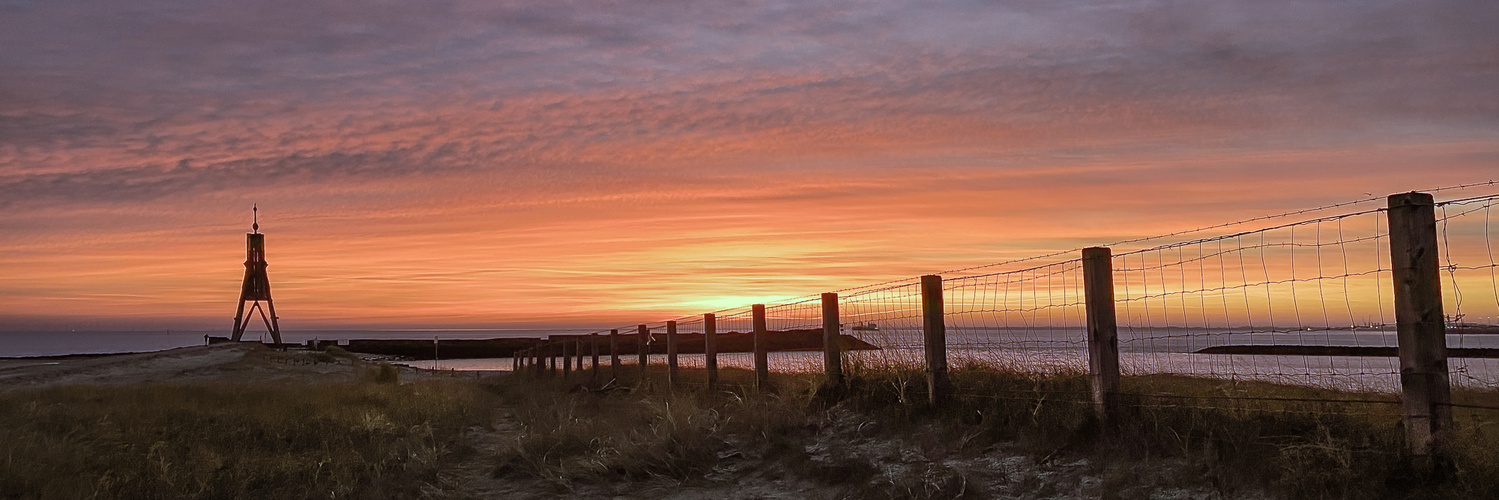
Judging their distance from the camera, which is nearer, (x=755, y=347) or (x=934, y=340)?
(x=934, y=340)

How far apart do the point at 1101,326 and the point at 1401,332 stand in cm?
251

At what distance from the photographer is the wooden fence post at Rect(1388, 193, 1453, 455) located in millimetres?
6176

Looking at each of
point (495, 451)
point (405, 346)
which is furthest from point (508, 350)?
point (495, 451)

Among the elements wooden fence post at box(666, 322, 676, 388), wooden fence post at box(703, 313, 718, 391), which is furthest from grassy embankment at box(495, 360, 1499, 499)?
wooden fence post at box(666, 322, 676, 388)

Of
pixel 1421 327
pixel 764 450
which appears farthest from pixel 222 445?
pixel 1421 327

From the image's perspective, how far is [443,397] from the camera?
2078 centimetres

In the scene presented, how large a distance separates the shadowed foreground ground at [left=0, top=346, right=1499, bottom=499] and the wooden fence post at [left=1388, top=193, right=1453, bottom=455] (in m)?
0.22

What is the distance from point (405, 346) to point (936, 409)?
9242cm

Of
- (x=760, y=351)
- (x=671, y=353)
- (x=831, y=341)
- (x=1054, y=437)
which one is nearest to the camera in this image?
(x=1054, y=437)

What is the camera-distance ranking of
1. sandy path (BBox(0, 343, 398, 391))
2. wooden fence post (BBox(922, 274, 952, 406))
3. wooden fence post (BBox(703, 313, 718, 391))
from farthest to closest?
sandy path (BBox(0, 343, 398, 391)) → wooden fence post (BBox(703, 313, 718, 391)) → wooden fence post (BBox(922, 274, 952, 406))

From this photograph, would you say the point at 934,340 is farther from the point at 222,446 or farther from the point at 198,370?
the point at 198,370

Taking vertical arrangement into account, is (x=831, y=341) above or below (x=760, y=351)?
above

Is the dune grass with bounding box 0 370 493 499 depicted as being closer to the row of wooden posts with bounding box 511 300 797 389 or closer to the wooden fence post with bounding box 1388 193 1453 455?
the row of wooden posts with bounding box 511 300 797 389

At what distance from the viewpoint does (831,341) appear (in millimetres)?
12555
